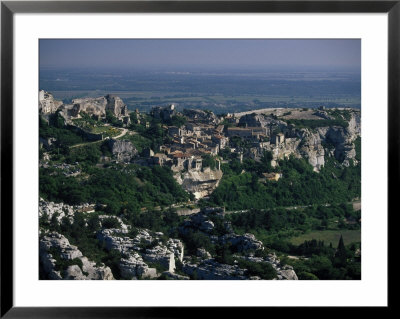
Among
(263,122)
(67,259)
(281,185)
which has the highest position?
(263,122)

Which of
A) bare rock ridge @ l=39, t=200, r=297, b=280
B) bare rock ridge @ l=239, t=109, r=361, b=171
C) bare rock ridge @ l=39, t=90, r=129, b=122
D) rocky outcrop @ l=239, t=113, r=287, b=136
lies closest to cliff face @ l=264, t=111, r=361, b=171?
bare rock ridge @ l=239, t=109, r=361, b=171

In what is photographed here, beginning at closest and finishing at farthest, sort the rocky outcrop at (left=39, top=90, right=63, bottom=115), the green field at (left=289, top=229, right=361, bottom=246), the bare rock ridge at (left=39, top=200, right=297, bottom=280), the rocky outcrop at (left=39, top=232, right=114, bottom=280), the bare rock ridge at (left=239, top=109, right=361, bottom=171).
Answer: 1. the rocky outcrop at (left=39, top=232, right=114, bottom=280)
2. the bare rock ridge at (left=39, top=200, right=297, bottom=280)
3. the green field at (left=289, top=229, right=361, bottom=246)
4. the rocky outcrop at (left=39, top=90, right=63, bottom=115)
5. the bare rock ridge at (left=239, top=109, right=361, bottom=171)

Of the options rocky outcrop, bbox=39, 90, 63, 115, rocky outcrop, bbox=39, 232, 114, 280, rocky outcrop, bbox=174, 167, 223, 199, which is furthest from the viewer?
rocky outcrop, bbox=174, 167, 223, 199

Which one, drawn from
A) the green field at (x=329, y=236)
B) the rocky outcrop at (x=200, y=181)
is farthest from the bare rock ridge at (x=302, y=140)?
the green field at (x=329, y=236)

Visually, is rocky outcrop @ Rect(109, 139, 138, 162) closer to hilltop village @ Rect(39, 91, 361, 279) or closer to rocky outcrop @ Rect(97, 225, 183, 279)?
hilltop village @ Rect(39, 91, 361, 279)

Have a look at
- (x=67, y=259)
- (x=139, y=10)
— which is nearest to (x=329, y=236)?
(x=67, y=259)

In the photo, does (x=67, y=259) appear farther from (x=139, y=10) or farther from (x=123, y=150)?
(x=139, y=10)

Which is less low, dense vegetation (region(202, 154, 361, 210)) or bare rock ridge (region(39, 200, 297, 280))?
dense vegetation (region(202, 154, 361, 210))

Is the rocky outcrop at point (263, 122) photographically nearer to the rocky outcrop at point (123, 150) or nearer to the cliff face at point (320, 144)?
the cliff face at point (320, 144)

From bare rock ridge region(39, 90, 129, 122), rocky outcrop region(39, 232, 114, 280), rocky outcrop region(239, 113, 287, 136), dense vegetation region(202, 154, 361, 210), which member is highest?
bare rock ridge region(39, 90, 129, 122)
